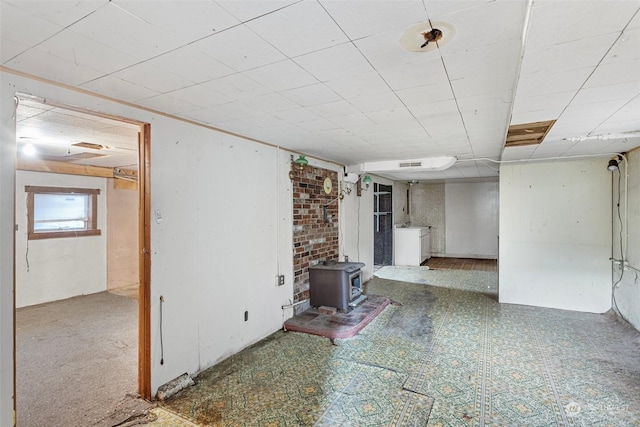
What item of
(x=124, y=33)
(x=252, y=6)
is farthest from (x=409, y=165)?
(x=124, y=33)

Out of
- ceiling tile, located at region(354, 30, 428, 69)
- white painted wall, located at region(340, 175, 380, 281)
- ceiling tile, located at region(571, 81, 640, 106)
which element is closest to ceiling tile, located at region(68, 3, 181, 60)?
ceiling tile, located at region(354, 30, 428, 69)

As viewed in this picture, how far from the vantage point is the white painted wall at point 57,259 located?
4.72m

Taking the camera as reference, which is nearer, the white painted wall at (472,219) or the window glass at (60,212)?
the window glass at (60,212)

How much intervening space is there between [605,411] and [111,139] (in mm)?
4782

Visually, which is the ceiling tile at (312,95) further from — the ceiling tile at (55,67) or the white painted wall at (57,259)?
the white painted wall at (57,259)

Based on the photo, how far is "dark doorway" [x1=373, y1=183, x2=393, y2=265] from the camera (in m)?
7.60

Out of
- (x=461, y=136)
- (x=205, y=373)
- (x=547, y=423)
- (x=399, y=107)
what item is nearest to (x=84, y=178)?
(x=205, y=373)

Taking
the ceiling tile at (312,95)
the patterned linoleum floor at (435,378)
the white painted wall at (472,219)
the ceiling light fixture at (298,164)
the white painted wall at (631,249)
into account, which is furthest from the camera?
the white painted wall at (472,219)

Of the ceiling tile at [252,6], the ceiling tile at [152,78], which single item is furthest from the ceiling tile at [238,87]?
the ceiling tile at [252,6]

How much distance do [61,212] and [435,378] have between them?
6.05 metres

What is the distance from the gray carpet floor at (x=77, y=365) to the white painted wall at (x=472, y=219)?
803 cm

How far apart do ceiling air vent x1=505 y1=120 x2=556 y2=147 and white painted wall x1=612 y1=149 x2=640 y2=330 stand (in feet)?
4.54

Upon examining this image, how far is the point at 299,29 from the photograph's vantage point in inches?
52.6

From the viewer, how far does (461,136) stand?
10.9 feet
